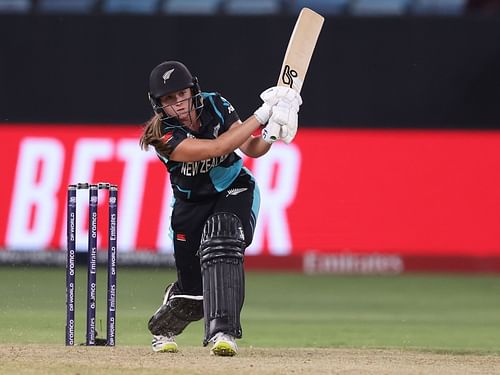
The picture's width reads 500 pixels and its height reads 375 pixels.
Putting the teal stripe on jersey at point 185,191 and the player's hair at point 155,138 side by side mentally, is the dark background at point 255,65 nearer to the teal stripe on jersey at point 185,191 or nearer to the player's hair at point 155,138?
the teal stripe on jersey at point 185,191

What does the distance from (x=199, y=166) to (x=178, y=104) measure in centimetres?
34

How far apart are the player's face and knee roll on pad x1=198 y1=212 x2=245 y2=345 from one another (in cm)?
55

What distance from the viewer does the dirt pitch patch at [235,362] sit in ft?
19.0

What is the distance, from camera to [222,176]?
650 cm

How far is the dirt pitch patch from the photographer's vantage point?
5.78 meters

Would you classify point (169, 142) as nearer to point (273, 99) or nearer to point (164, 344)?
point (273, 99)

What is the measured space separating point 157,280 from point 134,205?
30.1 inches

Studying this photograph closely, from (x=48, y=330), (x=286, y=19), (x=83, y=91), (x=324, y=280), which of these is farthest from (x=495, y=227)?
(x=48, y=330)

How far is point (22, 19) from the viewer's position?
1248cm

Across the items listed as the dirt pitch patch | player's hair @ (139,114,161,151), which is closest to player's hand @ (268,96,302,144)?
player's hair @ (139,114,161,151)

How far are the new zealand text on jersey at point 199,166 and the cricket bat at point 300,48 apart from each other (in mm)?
519

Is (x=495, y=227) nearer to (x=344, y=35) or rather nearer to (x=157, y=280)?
(x=344, y=35)

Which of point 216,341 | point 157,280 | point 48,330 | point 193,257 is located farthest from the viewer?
point 157,280

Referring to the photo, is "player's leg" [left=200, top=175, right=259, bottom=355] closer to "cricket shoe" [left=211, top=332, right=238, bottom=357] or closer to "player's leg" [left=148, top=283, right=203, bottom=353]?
"cricket shoe" [left=211, top=332, right=238, bottom=357]
